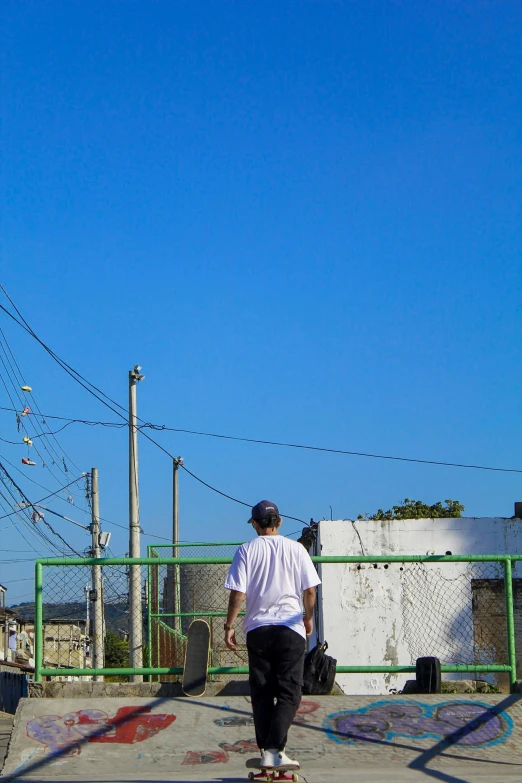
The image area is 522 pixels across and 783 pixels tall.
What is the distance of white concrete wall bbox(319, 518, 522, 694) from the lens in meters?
21.9

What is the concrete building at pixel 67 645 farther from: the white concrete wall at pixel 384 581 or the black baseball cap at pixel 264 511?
the white concrete wall at pixel 384 581

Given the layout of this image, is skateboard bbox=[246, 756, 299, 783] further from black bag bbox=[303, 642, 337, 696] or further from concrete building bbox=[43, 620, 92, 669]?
concrete building bbox=[43, 620, 92, 669]

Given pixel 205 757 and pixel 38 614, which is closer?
pixel 205 757

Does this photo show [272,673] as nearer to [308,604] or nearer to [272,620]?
[272,620]

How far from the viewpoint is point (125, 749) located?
641 cm

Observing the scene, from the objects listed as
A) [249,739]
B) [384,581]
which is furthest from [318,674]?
[384,581]

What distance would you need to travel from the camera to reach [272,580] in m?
5.43

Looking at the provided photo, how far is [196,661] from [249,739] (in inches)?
55.1

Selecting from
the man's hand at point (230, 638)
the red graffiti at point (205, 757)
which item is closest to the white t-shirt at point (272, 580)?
the man's hand at point (230, 638)

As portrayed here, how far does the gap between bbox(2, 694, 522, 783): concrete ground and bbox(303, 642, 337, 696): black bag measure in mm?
172

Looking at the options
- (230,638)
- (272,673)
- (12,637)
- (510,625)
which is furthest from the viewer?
(12,637)

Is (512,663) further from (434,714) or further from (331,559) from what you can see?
(331,559)

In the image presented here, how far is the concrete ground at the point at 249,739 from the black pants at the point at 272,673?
0.56 meters

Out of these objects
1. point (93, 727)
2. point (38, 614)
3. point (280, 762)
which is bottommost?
point (93, 727)
